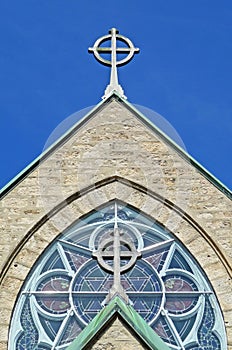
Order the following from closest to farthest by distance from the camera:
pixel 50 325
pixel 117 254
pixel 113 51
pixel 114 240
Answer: pixel 117 254 < pixel 114 240 < pixel 50 325 < pixel 113 51

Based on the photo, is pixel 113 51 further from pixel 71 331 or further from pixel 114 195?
pixel 71 331

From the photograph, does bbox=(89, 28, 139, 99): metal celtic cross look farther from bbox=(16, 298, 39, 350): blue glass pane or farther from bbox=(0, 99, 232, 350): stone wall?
bbox=(16, 298, 39, 350): blue glass pane

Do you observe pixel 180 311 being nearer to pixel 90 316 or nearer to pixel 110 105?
pixel 90 316

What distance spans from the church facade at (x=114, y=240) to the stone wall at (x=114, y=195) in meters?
0.01

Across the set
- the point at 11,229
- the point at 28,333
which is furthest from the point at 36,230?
the point at 28,333

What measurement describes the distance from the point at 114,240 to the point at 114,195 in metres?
1.62

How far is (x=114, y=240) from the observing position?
1491cm

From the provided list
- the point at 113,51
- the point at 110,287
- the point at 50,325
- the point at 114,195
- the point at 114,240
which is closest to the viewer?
the point at 114,240

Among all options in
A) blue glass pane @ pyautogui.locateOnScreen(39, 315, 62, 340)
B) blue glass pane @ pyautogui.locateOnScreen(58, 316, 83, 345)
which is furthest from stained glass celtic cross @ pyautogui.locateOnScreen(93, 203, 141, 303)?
blue glass pane @ pyautogui.locateOnScreen(39, 315, 62, 340)

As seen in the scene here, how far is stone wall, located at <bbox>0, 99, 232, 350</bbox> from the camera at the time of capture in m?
15.7

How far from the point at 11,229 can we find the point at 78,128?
1790 mm

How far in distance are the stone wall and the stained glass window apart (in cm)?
13

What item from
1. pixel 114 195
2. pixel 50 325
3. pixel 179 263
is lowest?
pixel 50 325

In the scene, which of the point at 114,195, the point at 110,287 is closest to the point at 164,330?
the point at 110,287
